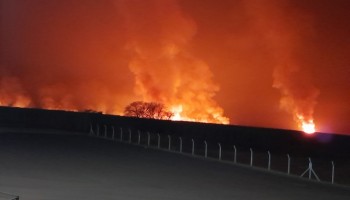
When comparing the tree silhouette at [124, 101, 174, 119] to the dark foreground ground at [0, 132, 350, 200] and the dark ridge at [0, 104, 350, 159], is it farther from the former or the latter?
the dark foreground ground at [0, 132, 350, 200]

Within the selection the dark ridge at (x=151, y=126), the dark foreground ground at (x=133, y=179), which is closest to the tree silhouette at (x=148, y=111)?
the dark ridge at (x=151, y=126)

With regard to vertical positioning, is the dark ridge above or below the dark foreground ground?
above

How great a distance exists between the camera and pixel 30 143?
35594 millimetres

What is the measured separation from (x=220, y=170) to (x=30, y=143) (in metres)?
14.1

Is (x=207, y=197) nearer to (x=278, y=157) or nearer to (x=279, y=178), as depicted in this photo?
(x=279, y=178)

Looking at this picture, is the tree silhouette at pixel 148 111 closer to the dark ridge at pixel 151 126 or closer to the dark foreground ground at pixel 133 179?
the dark ridge at pixel 151 126

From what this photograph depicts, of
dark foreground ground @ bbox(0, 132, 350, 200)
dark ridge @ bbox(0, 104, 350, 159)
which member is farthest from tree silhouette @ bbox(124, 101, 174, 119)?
dark foreground ground @ bbox(0, 132, 350, 200)

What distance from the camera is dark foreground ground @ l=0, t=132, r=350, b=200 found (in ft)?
56.3

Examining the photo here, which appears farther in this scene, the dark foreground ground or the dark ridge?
the dark ridge

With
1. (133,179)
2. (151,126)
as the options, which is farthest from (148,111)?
(133,179)

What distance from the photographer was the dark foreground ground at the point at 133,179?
1717 cm

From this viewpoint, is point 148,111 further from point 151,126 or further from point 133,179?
point 133,179

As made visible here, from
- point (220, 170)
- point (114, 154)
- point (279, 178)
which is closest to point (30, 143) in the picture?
point (114, 154)

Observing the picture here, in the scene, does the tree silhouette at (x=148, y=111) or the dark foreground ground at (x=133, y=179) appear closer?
the dark foreground ground at (x=133, y=179)
